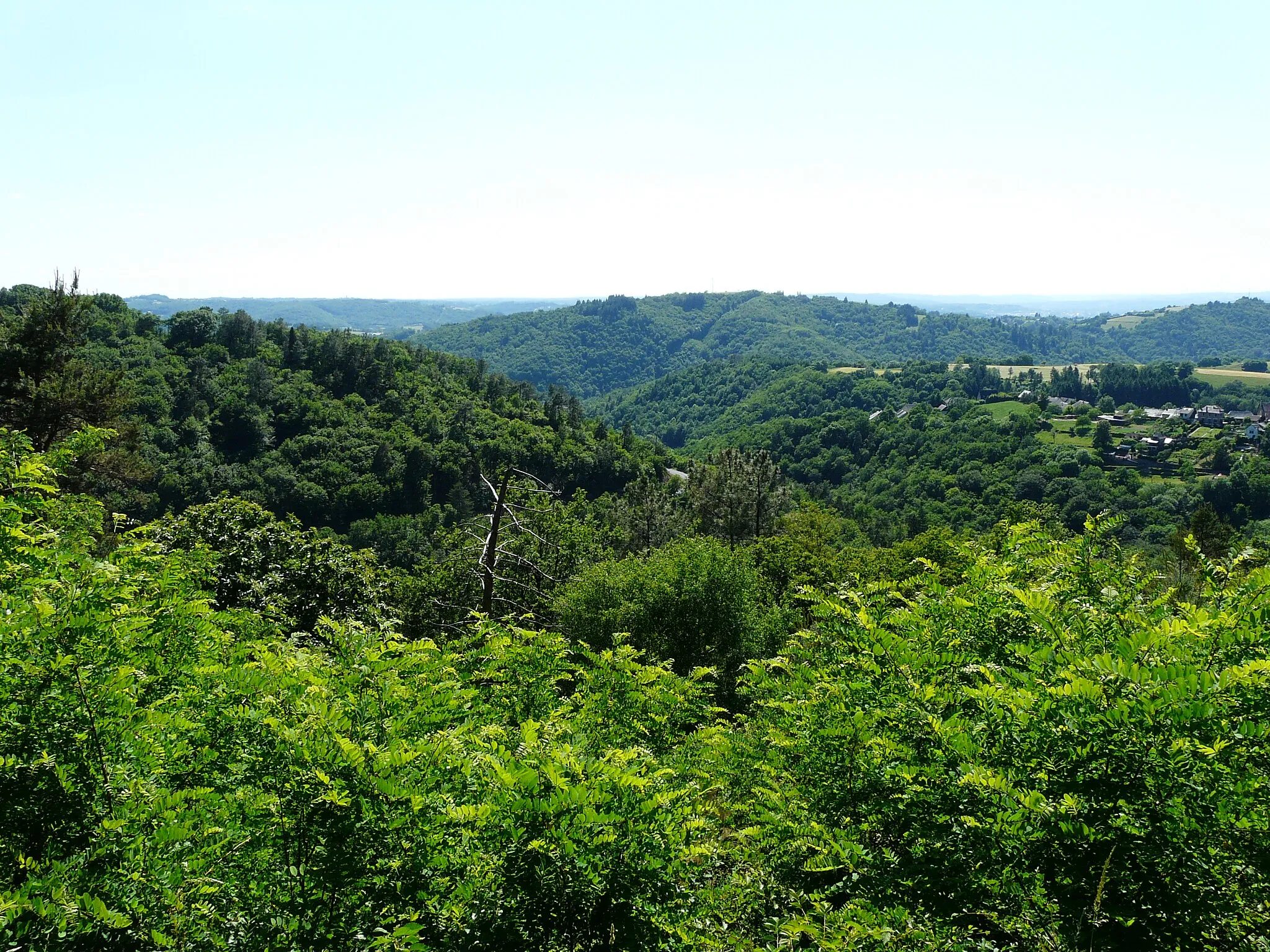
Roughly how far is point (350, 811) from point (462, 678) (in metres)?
3.50

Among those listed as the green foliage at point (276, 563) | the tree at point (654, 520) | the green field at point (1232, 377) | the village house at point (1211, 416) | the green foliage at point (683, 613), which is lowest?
the tree at point (654, 520)

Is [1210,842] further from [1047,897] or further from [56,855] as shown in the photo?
[56,855]

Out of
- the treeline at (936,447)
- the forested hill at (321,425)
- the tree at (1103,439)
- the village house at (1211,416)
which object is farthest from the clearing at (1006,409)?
the forested hill at (321,425)

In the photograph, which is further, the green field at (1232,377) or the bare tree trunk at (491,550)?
the green field at (1232,377)

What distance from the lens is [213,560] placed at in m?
13.9

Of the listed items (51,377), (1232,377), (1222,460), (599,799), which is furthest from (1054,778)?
(1232,377)

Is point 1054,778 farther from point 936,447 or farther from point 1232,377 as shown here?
point 1232,377

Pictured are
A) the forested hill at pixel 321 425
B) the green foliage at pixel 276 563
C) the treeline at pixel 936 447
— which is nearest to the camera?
the green foliage at pixel 276 563

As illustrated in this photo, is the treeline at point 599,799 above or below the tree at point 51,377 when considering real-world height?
below

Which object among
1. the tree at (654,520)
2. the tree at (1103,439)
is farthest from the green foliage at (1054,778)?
the tree at (1103,439)

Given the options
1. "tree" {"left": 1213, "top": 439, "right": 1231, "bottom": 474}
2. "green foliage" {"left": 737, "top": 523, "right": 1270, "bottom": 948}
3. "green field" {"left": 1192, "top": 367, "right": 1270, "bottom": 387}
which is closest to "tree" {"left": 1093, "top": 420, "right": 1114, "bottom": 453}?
"tree" {"left": 1213, "top": 439, "right": 1231, "bottom": 474}

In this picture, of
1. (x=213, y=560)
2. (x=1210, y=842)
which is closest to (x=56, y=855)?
(x=1210, y=842)

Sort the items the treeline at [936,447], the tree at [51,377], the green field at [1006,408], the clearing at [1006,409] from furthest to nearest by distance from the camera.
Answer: the green field at [1006,408]
the clearing at [1006,409]
the treeline at [936,447]
the tree at [51,377]

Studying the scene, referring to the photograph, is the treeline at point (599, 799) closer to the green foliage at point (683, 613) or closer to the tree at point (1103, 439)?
the green foliage at point (683, 613)
